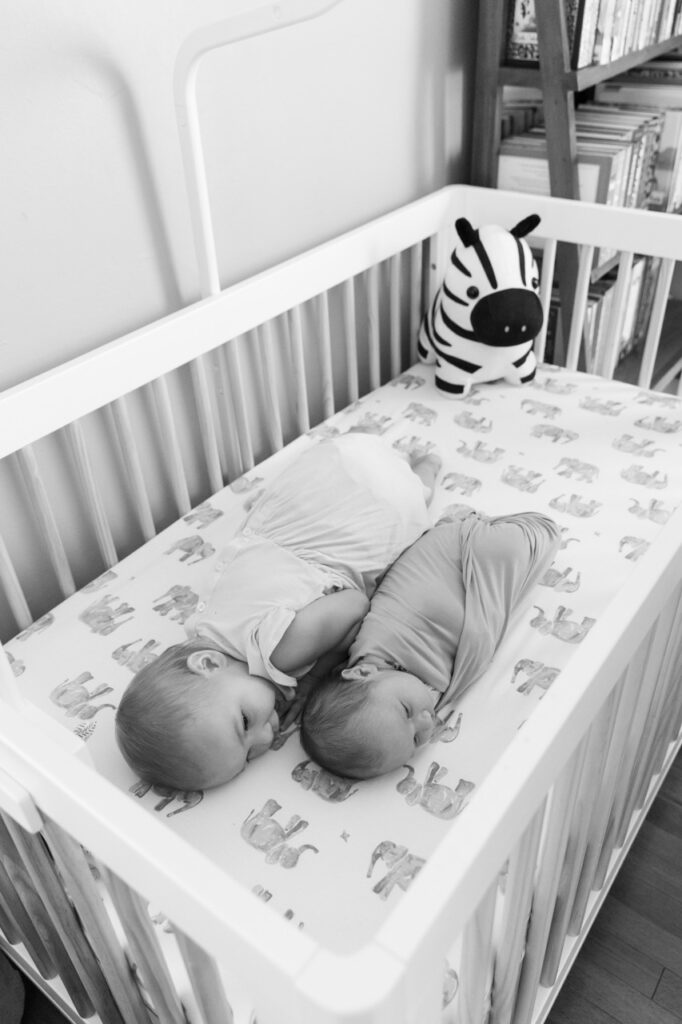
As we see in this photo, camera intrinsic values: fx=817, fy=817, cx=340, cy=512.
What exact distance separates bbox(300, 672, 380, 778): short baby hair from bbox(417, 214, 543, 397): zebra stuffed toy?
77cm

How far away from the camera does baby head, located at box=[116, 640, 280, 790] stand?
32.5 inches

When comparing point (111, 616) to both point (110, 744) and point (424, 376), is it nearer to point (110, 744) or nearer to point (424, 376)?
point (110, 744)

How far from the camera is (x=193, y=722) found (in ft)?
2.72

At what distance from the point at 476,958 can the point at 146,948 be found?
257mm

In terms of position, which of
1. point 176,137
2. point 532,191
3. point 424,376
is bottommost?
point 424,376

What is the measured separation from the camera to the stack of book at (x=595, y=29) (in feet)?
4.44

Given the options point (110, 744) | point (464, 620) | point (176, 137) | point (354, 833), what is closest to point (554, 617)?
point (464, 620)

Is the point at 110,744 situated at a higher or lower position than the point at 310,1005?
lower

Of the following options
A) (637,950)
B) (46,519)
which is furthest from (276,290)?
(637,950)

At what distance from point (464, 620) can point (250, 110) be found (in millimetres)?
801

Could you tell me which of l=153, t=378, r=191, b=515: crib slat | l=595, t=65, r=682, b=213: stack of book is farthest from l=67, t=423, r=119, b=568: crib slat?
l=595, t=65, r=682, b=213: stack of book

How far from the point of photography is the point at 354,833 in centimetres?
84

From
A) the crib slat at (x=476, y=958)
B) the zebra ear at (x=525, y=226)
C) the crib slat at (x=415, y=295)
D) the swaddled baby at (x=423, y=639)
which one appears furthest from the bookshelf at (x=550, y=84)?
the crib slat at (x=476, y=958)

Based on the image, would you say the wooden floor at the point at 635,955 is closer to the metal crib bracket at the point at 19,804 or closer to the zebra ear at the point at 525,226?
the metal crib bracket at the point at 19,804
